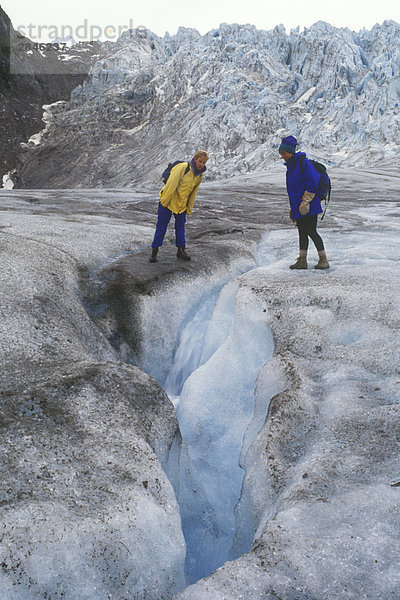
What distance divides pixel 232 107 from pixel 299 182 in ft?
157

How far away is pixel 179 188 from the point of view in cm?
729

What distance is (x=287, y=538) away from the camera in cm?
266

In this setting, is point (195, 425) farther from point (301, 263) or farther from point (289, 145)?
point (289, 145)

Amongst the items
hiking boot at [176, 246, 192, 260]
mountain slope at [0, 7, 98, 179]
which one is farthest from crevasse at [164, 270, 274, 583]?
mountain slope at [0, 7, 98, 179]

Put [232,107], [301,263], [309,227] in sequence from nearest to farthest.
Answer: [309,227] < [301,263] < [232,107]

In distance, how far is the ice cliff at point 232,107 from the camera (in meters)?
43.4

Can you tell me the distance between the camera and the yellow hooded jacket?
23.5ft

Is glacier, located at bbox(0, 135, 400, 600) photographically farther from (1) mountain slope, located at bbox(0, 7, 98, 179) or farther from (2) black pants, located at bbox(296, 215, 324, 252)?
(1) mountain slope, located at bbox(0, 7, 98, 179)

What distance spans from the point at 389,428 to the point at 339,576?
1.43 metres

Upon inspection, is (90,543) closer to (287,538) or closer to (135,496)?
(135,496)

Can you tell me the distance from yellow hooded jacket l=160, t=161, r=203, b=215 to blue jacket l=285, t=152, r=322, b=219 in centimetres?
171

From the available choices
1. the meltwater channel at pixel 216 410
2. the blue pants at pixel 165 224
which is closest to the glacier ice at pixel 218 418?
the meltwater channel at pixel 216 410

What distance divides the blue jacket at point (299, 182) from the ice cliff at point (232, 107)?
3720cm

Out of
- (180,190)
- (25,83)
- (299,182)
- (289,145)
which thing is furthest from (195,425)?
(25,83)
